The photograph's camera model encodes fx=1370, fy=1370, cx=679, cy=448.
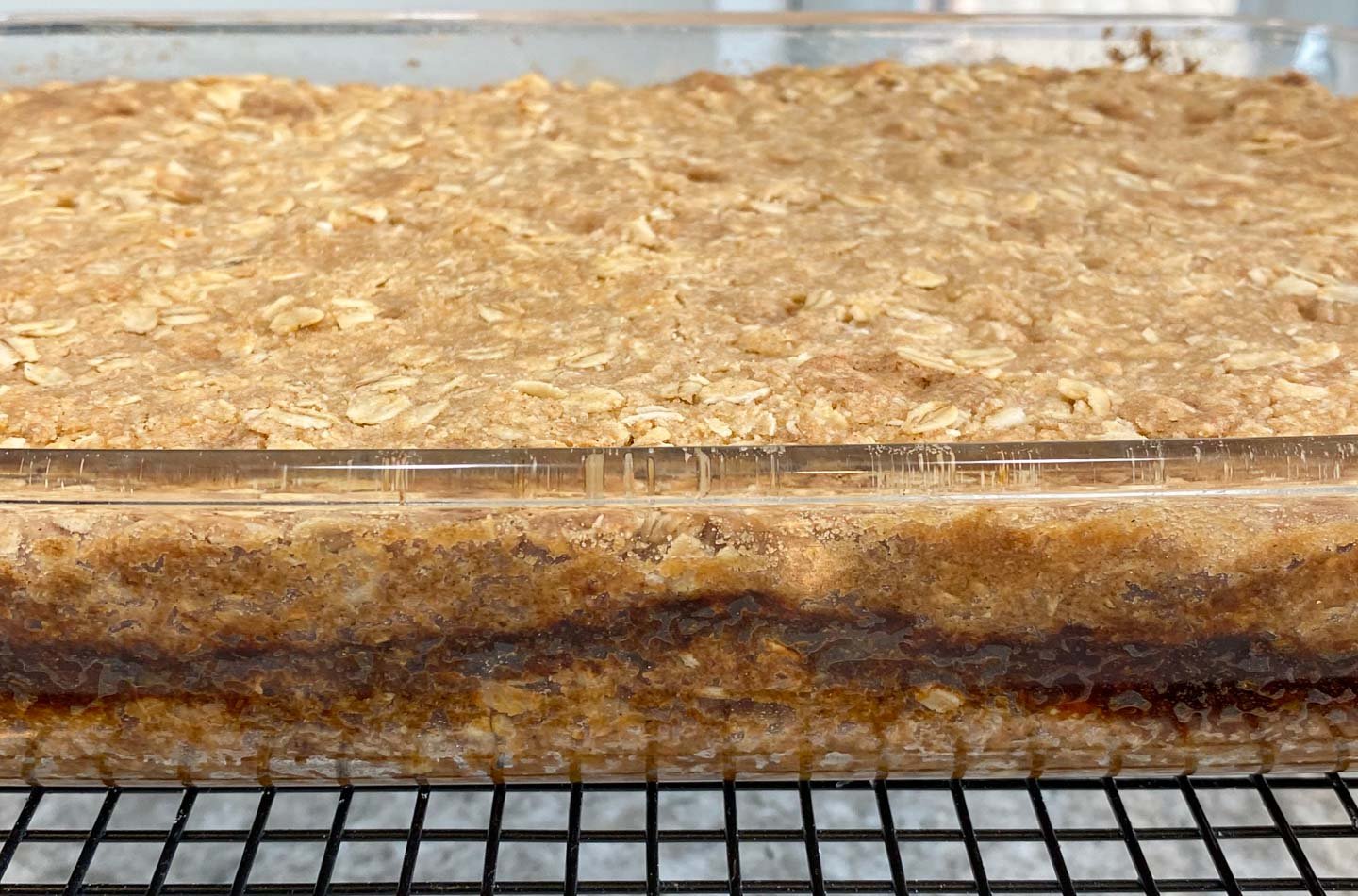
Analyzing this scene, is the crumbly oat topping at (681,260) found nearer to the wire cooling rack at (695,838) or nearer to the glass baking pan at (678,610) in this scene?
the glass baking pan at (678,610)

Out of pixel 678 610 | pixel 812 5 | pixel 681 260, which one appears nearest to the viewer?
pixel 678 610

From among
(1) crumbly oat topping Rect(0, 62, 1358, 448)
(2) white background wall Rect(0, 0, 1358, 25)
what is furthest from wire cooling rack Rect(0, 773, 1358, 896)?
(2) white background wall Rect(0, 0, 1358, 25)

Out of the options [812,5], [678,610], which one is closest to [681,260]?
[678,610]

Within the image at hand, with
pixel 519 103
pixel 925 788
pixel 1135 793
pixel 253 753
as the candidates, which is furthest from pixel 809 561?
pixel 519 103

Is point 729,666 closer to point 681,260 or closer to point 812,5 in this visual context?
point 681,260

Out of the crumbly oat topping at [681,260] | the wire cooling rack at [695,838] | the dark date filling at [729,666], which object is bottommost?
the wire cooling rack at [695,838]

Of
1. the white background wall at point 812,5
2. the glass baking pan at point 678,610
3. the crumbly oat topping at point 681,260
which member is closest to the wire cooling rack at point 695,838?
the glass baking pan at point 678,610
